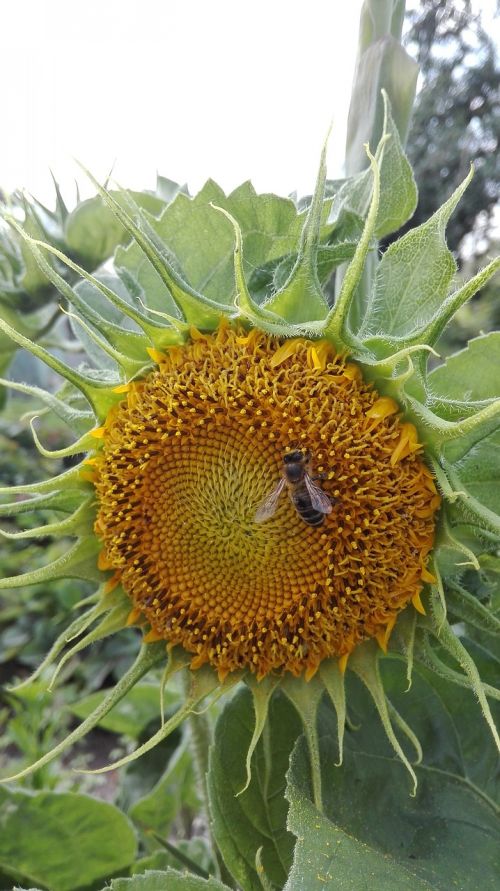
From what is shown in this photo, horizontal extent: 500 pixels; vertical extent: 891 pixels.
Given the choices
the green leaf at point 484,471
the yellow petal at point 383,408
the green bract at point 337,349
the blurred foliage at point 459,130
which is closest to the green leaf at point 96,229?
the green bract at point 337,349

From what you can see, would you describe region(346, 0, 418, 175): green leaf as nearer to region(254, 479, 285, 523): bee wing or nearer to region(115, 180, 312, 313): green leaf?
region(115, 180, 312, 313): green leaf

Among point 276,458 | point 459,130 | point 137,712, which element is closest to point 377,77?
point 276,458

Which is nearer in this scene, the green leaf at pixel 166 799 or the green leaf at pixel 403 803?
the green leaf at pixel 403 803

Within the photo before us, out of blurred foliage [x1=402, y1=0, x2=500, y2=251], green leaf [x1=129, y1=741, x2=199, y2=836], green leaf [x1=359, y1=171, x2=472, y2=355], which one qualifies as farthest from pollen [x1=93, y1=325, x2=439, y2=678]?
blurred foliage [x1=402, y1=0, x2=500, y2=251]

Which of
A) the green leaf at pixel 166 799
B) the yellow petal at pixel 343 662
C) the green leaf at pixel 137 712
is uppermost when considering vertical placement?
the yellow petal at pixel 343 662

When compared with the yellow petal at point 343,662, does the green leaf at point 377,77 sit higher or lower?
higher

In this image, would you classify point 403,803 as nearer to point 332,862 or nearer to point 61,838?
point 332,862

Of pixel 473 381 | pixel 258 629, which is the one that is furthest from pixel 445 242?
pixel 258 629

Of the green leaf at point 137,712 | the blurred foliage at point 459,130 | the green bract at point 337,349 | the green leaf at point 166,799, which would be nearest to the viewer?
the green bract at point 337,349

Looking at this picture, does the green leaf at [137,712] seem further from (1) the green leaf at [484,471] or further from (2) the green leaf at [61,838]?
(1) the green leaf at [484,471]
